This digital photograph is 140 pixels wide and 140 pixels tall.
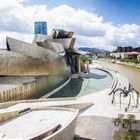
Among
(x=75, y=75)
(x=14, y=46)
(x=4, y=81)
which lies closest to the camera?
(x=4, y=81)

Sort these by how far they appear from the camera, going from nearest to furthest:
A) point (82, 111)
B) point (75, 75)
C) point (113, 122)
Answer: point (113, 122) → point (82, 111) → point (75, 75)

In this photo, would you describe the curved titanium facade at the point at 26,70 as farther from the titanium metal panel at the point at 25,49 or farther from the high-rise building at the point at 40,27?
the high-rise building at the point at 40,27

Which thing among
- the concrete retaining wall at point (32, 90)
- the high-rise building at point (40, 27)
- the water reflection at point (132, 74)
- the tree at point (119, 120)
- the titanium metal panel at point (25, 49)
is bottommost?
the water reflection at point (132, 74)

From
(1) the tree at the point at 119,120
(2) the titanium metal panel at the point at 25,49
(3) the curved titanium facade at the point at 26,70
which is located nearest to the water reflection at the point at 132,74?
(3) the curved titanium facade at the point at 26,70

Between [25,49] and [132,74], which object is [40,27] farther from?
[25,49]

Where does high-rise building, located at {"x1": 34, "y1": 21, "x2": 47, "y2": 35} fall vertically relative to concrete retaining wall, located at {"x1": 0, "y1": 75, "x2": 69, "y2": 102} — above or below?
above

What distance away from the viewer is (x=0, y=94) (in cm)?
1556

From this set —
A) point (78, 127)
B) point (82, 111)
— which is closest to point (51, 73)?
point (82, 111)

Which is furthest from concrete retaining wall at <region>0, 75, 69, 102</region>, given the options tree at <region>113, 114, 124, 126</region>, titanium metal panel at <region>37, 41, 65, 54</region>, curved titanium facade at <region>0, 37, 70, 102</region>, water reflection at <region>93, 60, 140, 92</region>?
water reflection at <region>93, 60, 140, 92</region>

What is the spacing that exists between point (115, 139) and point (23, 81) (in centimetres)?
842

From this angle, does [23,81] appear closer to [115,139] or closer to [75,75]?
[115,139]

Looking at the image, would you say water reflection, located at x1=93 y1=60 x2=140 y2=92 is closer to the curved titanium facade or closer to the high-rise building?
the curved titanium facade

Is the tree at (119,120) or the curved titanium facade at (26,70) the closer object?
the tree at (119,120)

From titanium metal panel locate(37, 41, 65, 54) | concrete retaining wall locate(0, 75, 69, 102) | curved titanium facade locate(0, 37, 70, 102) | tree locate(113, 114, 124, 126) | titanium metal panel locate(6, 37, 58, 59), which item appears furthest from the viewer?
titanium metal panel locate(37, 41, 65, 54)
